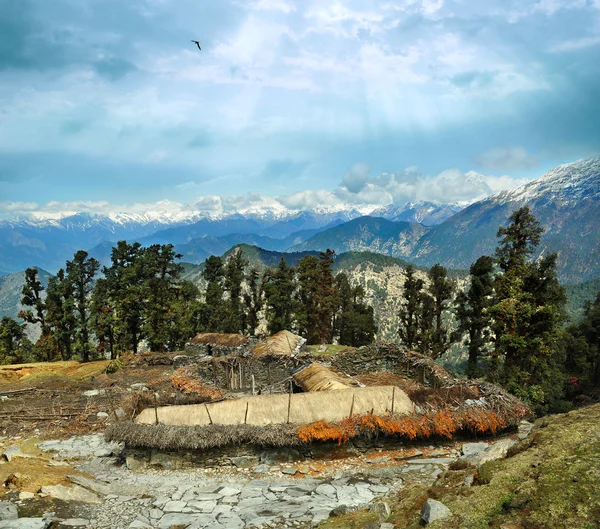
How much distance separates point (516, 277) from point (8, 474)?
3050 cm

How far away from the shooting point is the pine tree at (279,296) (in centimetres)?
5472

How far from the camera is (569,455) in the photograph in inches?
320

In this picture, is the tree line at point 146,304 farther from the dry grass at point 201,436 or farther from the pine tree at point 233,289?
the dry grass at point 201,436

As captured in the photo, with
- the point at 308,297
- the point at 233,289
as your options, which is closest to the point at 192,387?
the point at 233,289

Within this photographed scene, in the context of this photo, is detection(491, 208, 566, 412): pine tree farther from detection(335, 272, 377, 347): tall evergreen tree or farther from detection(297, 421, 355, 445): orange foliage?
detection(335, 272, 377, 347): tall evergreen tree

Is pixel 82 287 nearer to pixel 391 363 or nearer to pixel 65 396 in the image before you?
→ pixel 65 396

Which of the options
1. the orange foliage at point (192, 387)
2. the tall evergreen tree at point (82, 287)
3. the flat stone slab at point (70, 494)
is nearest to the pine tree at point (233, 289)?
the tall evergreen tree at point (82, 287)

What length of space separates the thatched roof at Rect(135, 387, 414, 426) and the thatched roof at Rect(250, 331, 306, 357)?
15.0 metres

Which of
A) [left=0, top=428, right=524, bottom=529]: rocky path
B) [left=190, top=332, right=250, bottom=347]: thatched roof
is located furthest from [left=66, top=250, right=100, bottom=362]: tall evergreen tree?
[left=0, top=428, right=524, bottom=529]: rocky path

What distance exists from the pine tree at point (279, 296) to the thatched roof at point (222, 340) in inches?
456

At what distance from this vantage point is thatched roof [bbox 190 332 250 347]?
42.4 meters

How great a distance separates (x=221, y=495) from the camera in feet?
38.5

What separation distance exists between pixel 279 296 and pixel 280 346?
64.7 ft

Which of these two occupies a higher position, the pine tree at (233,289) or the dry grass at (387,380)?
the pine tree at (233,289)
